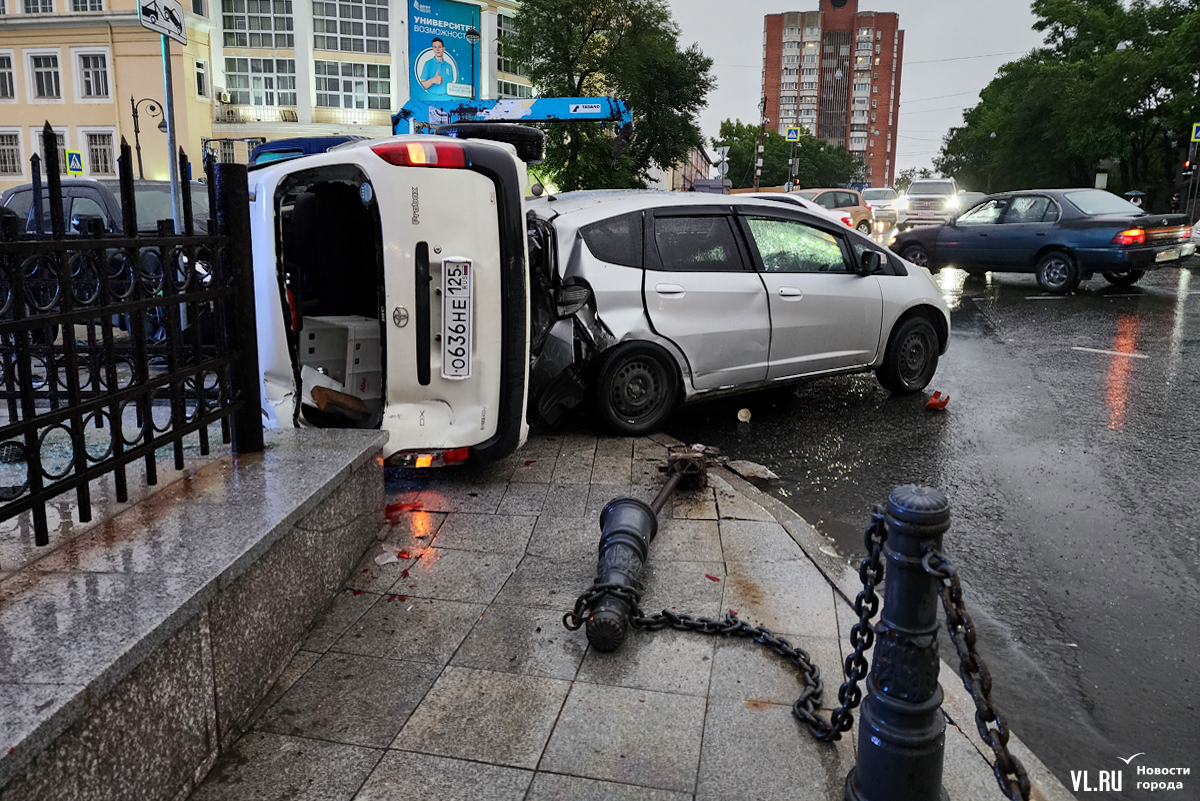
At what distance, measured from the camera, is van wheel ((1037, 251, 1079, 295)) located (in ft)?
47.2

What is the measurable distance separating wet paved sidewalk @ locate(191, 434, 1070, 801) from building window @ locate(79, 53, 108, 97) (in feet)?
165

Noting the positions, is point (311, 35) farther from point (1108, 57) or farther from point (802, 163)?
point (802, 163)

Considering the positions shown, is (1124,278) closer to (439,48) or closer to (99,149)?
(439,48)

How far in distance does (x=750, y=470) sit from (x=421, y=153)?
2932 mm

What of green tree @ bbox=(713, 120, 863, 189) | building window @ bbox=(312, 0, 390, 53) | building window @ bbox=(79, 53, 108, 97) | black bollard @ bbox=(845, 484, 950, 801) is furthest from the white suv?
green tree @ bbox=(713, 120, 863, 189)

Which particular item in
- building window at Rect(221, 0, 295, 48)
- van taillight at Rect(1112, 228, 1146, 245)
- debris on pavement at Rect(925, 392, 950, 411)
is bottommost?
debris on pavement at Rect(925, 392, 950, 411)

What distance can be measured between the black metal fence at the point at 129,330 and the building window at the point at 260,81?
1924 inches

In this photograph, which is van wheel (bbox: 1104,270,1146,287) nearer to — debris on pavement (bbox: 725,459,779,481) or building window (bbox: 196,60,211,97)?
debris on pavement (bbox: 725,459,779,481)

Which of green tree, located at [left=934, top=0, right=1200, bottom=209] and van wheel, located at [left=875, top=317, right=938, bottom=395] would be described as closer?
van wheel, located at [left=875, top=317, right=938, bottom=395]

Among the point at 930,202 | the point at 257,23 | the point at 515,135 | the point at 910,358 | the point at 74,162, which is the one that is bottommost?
the point at 910,358

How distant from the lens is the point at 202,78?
46.4 meters

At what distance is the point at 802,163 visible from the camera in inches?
4124

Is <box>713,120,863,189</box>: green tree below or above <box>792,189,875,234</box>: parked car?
above

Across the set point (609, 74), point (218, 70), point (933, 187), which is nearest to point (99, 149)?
point (218, 70)
